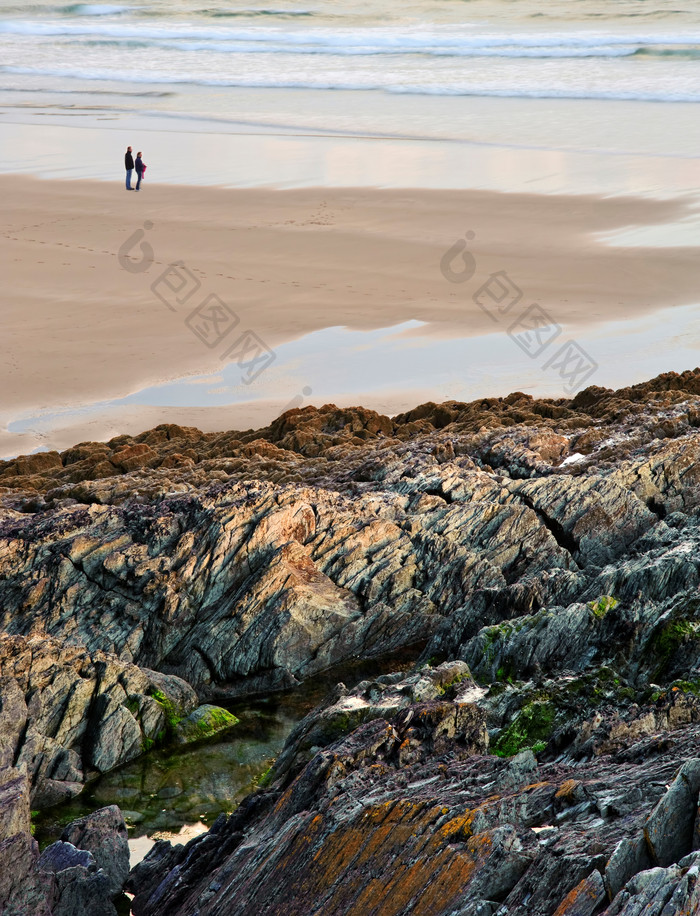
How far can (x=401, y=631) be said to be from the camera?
408 inches

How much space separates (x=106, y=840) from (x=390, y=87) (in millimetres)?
36265

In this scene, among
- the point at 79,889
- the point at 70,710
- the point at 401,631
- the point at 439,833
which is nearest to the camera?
the point at 439,833

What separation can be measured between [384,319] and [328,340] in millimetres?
1418

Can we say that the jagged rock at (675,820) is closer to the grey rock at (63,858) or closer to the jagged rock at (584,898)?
the jagged rock at (584,898)

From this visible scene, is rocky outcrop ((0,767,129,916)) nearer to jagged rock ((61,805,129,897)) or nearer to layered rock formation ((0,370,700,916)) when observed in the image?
jagged rock ((61,805,129,897))

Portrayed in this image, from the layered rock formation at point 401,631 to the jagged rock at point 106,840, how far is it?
0.61 feet

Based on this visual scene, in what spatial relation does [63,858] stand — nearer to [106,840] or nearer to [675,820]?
[106,840]

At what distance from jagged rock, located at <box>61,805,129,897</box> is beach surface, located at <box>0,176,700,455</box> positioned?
26.8ft

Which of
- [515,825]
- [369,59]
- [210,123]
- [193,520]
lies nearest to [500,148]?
[210,123]

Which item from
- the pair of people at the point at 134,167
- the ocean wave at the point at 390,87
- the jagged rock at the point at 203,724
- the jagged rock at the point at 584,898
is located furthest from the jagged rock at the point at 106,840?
the ocean wave at the point at 390,87

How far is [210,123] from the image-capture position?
3341cm

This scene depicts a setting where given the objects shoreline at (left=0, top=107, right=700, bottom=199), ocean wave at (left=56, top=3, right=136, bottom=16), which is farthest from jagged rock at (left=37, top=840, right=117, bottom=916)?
ocean wave at (left=56, top=3, right=136, bottom=16)

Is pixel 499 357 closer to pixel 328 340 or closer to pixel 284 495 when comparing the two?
pixel 328 340

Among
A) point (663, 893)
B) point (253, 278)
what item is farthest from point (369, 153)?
point (663, 893)
